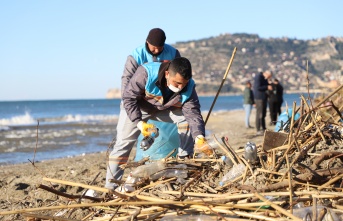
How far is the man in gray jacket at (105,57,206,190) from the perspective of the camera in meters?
4.85

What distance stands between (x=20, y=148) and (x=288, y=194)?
11859 mm

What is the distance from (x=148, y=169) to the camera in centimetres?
406

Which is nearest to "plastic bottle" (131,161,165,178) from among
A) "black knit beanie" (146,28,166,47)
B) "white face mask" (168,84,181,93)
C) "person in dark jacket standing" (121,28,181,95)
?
"white face mask" (168,84,181,93)

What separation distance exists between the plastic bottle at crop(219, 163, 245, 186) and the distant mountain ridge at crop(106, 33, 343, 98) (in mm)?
93371

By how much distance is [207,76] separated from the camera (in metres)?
119

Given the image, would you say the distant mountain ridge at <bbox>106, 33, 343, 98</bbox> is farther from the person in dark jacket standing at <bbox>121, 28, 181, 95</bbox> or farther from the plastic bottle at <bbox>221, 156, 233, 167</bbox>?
the plastic bottle at <bbox>221, 156, 233, 167</bbox>

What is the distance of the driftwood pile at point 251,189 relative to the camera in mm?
3102

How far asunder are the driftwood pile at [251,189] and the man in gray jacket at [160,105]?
842 mm

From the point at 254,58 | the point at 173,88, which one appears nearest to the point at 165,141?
the point at 173,88

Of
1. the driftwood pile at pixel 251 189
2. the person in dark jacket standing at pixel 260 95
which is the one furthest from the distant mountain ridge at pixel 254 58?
the driftwood pile at pixel 251 189

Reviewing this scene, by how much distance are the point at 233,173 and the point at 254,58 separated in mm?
126177

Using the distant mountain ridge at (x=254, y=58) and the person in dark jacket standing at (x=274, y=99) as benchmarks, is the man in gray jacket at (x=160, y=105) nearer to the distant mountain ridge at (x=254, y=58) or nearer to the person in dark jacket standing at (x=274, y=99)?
the person in dark jacket standing at (x=274, y=99)

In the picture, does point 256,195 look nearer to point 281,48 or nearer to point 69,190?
point 69,190

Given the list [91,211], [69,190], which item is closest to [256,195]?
[91,211]
